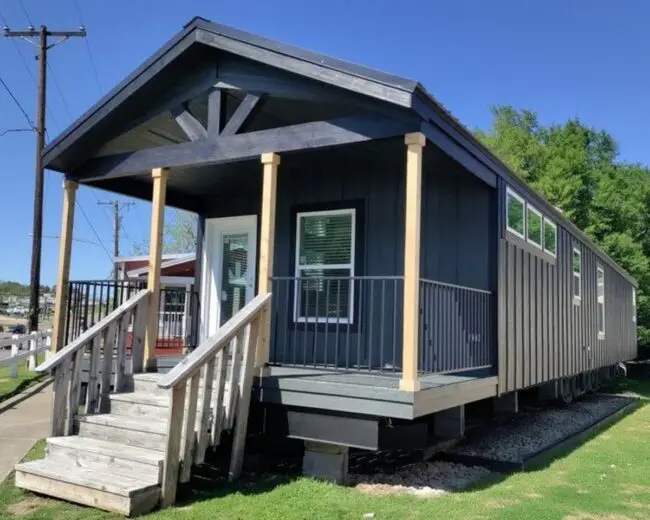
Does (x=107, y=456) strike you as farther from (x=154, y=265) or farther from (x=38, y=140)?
(x=38, y=140)

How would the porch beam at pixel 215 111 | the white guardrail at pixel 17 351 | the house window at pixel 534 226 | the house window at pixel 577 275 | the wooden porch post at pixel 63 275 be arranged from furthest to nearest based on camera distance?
the white guardrail at pixel 17 351 < the house window at pixel 577 275 < the house window at pixel 534 226 < the wooden porch post at pixel 63 275 < the porch beam at pixel 215 111

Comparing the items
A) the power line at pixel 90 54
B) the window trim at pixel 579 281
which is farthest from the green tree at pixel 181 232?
the window trim at pixel 579 281

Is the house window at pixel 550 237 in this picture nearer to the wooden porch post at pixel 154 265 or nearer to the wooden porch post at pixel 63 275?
the wooden porch post at pixel 154 265

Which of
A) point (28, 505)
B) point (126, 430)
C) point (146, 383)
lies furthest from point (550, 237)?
point (28, 505)

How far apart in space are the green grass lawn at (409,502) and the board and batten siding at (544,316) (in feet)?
4.51

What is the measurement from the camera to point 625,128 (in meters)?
33.7

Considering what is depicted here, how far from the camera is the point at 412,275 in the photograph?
4824mm

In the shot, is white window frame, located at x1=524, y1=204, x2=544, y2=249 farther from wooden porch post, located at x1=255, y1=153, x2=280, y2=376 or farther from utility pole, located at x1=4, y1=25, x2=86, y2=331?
utility pole, located at x1=4, y1=25, x2=86, y2=331

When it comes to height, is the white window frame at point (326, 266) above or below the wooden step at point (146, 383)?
above

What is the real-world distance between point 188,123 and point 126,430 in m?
3.18

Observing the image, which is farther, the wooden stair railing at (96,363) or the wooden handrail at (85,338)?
the wooden stair railing at (96,363)

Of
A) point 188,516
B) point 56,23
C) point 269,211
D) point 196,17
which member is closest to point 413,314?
point 269,211

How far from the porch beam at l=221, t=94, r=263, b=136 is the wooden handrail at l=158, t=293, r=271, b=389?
5.74 ft

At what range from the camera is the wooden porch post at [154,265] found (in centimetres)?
630
